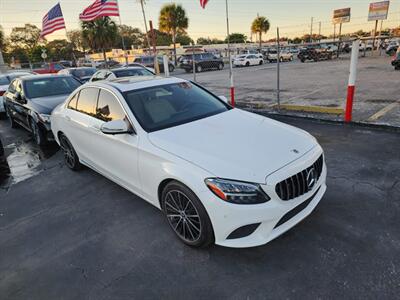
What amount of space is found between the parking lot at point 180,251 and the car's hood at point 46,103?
93.2 inches

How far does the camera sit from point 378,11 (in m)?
41.6

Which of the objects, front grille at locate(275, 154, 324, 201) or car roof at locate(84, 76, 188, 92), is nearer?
front grille at locate(275, 154, 324, 201)

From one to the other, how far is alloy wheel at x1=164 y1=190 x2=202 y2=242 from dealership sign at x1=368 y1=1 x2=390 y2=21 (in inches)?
1959

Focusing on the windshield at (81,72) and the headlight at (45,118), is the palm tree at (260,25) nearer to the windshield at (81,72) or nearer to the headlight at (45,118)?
the windshield at (81,72)

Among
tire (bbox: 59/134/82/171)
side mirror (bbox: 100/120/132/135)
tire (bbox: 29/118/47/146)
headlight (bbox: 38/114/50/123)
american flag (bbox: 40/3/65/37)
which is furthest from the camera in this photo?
american flag (bbox: 40/3/65/37)

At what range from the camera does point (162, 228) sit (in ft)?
10.9

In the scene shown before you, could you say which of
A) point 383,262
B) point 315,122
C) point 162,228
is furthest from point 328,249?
point 315,122

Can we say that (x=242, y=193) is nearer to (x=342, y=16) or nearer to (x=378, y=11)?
(x=378, y=11)

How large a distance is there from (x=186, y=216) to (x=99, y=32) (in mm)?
37629

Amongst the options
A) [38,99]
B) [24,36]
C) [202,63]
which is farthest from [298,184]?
[24,36]

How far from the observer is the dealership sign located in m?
40.8

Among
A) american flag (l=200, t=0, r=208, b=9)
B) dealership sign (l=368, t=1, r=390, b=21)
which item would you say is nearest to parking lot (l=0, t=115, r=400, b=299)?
american flag (l=200, t=0, r=208, b=9)

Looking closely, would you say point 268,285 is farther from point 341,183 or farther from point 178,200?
point 341,183

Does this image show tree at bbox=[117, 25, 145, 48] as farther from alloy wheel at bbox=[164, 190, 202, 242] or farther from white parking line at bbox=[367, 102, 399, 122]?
alloy wheel at bbox=[164, 190, 202, 242]
